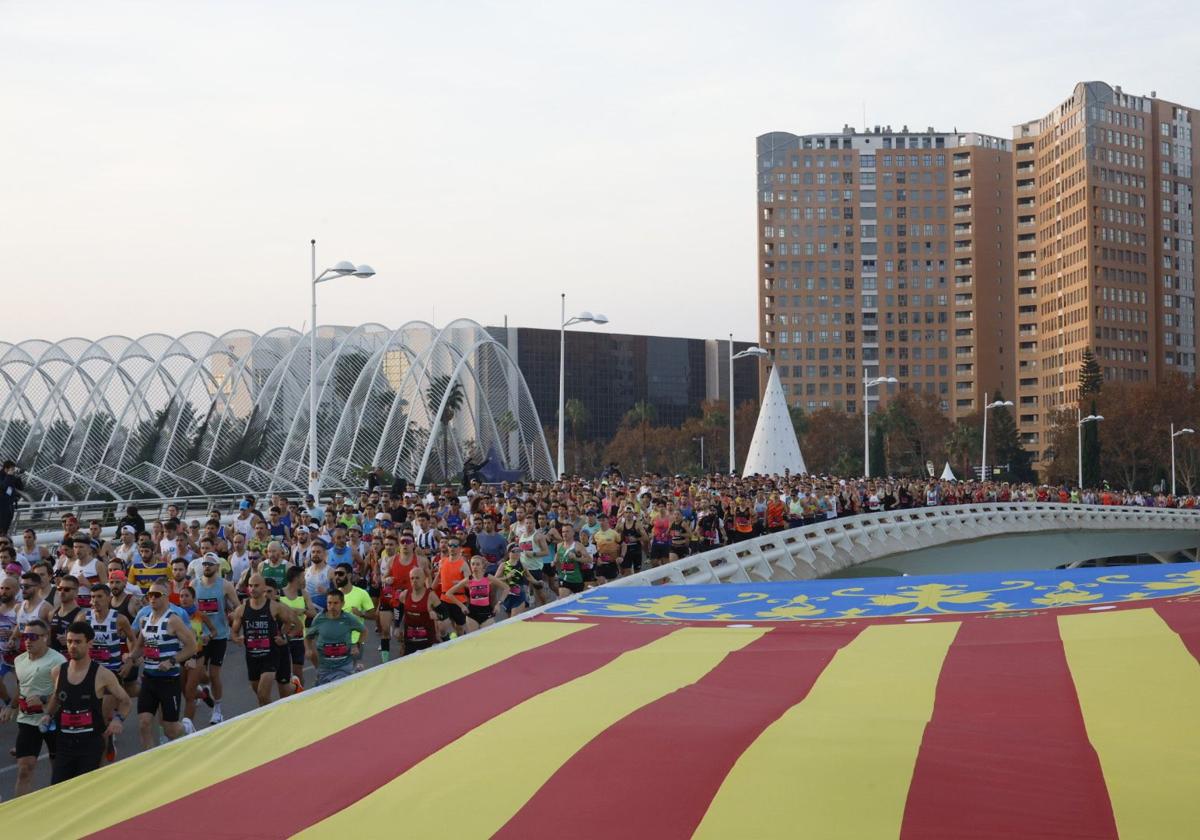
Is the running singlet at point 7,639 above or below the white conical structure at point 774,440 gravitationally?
below

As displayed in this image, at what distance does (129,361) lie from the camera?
60875mm

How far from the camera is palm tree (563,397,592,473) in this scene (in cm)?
14750

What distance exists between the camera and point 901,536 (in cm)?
3738

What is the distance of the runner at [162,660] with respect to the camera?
1117 centimetres

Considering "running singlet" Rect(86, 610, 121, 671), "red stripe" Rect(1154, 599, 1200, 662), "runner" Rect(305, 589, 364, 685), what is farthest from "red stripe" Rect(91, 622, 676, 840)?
"red stripe" Rect(1154, 599, 1200, 662)

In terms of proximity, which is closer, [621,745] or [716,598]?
[621,745]

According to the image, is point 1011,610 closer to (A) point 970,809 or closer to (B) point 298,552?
(A) point 970,809

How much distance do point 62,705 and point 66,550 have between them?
904cm

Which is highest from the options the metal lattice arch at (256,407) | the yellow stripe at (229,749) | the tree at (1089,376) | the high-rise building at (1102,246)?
the high-rise building at (1102,246)

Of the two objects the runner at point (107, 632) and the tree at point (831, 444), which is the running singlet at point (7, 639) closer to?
the runner at point (107, 632)

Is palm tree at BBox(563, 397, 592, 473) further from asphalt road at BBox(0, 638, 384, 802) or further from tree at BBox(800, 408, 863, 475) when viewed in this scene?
asphalt road at BBox(0, 638, 384, 802)

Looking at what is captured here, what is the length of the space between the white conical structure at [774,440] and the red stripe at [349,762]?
50956mm

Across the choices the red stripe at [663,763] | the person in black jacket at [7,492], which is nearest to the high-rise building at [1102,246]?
the person in black jacket at [7,492]

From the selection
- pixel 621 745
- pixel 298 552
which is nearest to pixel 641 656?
pixel 621 745
